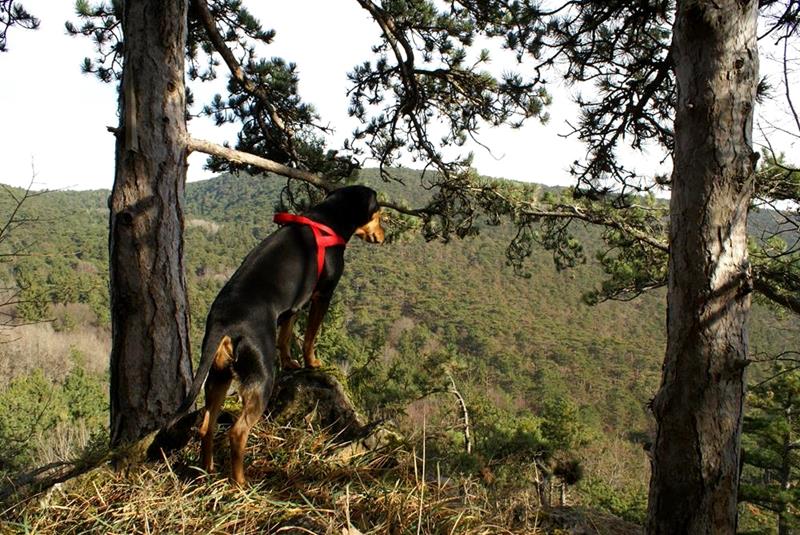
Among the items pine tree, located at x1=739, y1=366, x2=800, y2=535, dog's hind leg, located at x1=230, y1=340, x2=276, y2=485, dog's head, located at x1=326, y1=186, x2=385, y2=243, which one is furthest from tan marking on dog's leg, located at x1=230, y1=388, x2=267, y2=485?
pine tree, located at x1=739, y1=366, x2=800, y2=535

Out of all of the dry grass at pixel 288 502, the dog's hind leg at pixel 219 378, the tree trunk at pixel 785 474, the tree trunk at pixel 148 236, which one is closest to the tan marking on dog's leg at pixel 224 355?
the dog's hind leg at pixel 219 378

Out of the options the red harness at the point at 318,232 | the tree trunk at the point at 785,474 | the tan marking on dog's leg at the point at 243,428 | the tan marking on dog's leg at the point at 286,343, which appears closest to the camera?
the tan marking on dog's leg at the point at 243,428

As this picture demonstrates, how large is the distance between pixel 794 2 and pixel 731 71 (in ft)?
4.34

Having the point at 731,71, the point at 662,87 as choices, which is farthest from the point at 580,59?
the point at 731,71

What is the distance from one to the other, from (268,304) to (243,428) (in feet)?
2.35

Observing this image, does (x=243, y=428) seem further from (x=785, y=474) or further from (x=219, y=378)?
(x=785, y=474)

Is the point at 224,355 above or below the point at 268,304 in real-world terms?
below

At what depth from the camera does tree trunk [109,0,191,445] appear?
400 cm

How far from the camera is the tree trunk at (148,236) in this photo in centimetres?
400

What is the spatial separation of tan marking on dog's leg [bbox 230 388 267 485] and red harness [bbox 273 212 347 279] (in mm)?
1085

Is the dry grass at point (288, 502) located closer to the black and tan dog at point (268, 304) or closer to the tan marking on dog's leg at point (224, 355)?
the black and tan dog at point (268, 304)

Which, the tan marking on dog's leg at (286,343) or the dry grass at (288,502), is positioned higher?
the tan marking on dog's leg at (286,343)

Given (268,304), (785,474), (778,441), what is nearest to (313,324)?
(268,304)

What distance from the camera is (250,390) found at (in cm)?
294
